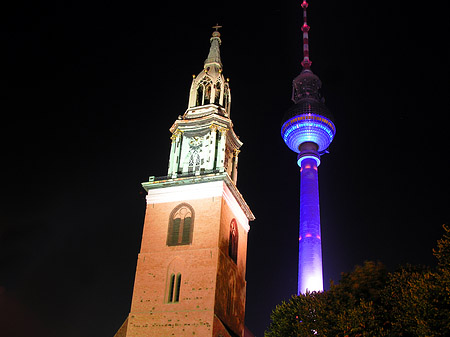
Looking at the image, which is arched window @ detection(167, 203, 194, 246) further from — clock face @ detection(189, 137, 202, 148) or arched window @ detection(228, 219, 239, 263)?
clock face @ detection(189, 137, 202, 148)

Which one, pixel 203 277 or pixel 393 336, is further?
pixel 203 277

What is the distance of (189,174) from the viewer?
4319cm

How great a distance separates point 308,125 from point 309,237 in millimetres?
19382

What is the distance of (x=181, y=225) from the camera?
40750 millimetres

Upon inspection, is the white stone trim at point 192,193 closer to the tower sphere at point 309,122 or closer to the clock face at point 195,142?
the clock face at point 195,142

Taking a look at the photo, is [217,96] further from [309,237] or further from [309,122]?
[309,122]

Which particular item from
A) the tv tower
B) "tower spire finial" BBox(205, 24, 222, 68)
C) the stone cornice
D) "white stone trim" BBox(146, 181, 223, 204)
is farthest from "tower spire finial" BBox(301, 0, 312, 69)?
"white stone trim" BBox(146, 181, 223, 204)

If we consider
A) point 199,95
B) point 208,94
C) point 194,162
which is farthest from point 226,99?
point 194,162

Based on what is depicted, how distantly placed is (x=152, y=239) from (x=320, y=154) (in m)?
50.4

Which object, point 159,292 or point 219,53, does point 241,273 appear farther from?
point 219,53

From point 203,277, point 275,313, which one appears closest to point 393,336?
point 275,313

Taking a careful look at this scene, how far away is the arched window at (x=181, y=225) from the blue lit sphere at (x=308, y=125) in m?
47.0

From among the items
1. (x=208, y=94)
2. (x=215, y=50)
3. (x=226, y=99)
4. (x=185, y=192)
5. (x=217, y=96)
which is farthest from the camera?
(x=215, y=50)

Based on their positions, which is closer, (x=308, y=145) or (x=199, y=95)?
(x=199, y=95)
